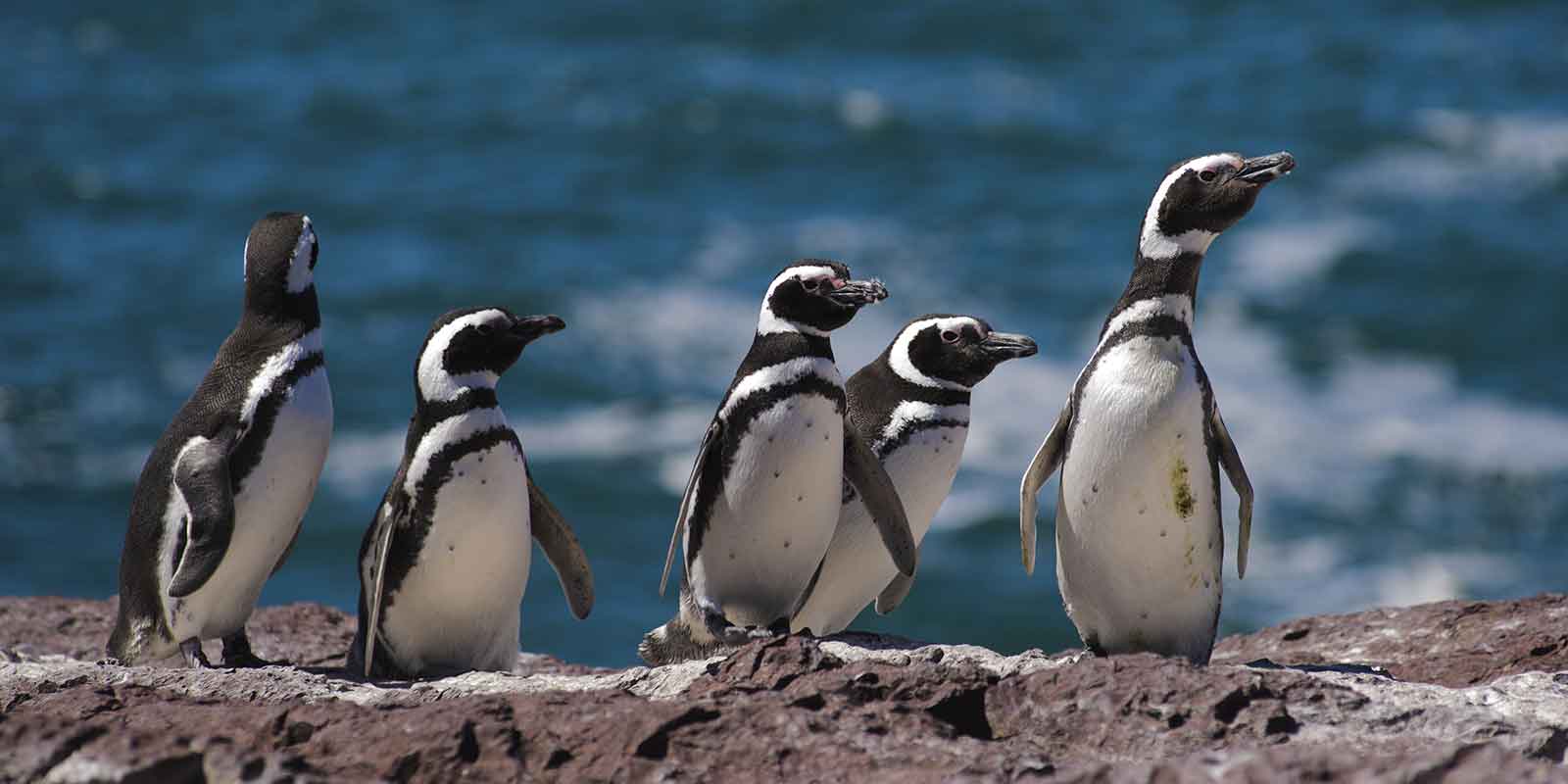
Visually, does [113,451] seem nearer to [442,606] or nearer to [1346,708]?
[442,606]

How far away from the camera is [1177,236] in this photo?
5402mm

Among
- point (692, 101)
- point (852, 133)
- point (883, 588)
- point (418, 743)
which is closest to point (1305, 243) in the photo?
point (852, 133)

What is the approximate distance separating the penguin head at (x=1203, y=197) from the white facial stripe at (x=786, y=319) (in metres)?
0.96

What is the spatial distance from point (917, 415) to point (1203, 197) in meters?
1.32

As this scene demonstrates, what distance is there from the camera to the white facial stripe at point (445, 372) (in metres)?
5.71

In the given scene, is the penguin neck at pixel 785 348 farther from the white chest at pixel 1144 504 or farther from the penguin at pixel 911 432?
the white chest at pixel 1144 504

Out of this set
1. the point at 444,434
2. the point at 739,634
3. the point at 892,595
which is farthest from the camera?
the point at 892,595

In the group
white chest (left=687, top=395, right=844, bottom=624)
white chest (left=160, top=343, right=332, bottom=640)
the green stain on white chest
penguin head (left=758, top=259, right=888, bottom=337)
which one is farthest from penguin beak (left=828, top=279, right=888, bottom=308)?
white chest (left=160, top=343, right=332, bottom=640)

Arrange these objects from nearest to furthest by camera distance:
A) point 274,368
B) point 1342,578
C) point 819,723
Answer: point 819,723 < point 274,368 < point 1342,578

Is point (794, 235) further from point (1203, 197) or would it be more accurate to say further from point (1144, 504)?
point (1144, 504)

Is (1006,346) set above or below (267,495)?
above

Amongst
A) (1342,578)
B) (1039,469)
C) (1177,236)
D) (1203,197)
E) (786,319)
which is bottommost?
(1342,578)

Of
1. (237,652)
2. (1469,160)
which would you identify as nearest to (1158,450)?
(237,652)

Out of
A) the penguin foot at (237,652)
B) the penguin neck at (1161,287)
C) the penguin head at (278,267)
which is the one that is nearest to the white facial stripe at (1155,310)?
the penguin neck at (1161,287)
